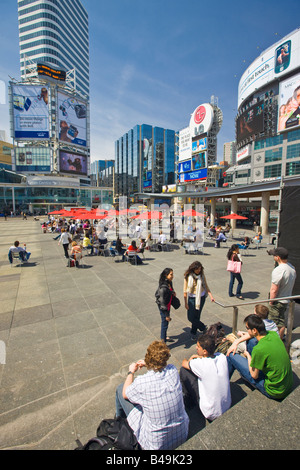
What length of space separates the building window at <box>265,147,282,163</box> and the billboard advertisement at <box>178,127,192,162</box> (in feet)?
60.7

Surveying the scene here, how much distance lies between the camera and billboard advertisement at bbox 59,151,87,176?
221 ft

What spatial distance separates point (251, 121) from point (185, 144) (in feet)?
58.7

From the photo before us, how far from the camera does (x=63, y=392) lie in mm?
3533

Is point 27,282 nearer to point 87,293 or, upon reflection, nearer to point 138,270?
point 87,293

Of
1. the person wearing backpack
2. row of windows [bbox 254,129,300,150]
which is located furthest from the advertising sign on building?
the person wearing backpack

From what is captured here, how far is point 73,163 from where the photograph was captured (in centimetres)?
7044

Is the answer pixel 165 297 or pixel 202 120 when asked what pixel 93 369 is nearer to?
pixel 165 297

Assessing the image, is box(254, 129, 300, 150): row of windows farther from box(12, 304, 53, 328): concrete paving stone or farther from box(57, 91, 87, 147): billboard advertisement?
box(12, 304, 53, 328): concrete paving stone

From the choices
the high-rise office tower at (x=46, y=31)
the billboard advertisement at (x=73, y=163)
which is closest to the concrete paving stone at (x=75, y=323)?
the billboard advertisement at (x=73, y=163)

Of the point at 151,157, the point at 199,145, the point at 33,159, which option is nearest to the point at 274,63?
the point at 199,145

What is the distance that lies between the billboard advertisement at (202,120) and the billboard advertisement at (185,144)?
5.19 ft

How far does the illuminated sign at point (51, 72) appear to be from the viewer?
61344 mm
